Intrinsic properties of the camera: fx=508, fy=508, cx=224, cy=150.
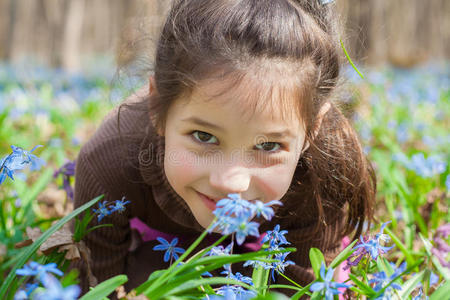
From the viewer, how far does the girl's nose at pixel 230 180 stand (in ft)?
4.58

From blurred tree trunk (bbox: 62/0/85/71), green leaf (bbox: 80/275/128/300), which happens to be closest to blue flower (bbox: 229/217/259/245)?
green leaf (bbox: 80/275/128/300)

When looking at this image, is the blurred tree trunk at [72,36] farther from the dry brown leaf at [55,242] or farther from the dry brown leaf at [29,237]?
the dry brown leaf at [55,242]

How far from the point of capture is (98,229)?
192 centimetres

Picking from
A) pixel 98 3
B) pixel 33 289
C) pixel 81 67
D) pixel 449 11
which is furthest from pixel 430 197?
pixel 449 11

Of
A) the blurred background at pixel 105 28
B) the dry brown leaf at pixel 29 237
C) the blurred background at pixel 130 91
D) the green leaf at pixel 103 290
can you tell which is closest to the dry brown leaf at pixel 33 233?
the dry brown leaf at pixel 29 237

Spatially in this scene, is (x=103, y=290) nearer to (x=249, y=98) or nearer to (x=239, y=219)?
(x=239, y=219)

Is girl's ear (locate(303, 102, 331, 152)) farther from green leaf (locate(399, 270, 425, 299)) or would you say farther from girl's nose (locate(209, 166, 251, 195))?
green leaf (locate(399, 270, 425, 299))

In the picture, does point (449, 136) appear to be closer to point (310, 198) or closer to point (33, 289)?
point (310, 198)

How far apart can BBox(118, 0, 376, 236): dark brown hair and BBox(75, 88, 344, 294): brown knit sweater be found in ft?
0.22

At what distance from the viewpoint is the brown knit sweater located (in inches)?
74.2

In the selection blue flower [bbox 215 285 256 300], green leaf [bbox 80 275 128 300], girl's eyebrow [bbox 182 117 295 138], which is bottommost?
blue flower [bbox 215 285 256 300]

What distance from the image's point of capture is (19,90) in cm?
519

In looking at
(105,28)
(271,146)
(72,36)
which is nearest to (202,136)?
(271,146)

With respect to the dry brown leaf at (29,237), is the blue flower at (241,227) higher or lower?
higher
